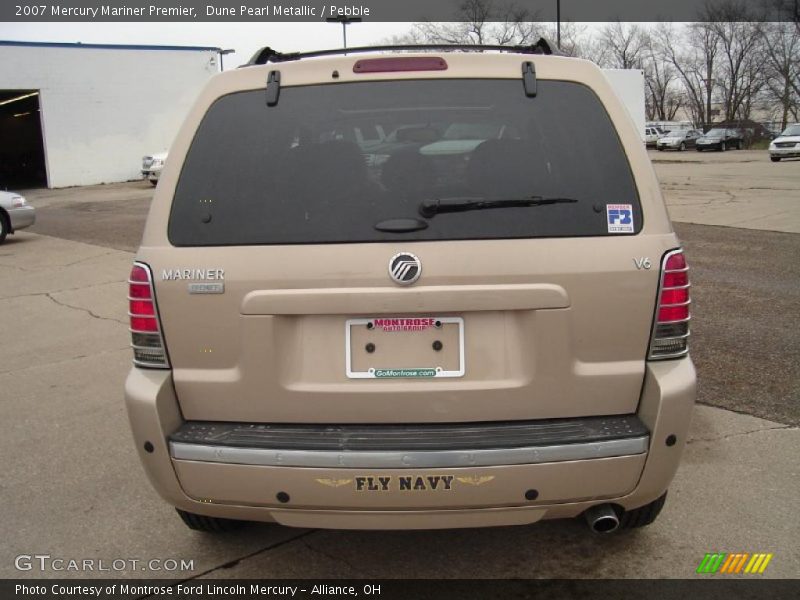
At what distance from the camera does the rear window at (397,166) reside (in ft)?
8.54

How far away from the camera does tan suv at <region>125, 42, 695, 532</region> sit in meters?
2.55

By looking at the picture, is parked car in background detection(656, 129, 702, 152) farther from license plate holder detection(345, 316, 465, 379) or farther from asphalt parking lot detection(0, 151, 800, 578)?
license plate holder detection(345, 316, 465, 379)

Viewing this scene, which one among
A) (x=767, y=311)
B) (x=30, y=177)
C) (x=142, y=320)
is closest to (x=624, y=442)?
(x=142, y=320)

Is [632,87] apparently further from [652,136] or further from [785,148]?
[652,136]

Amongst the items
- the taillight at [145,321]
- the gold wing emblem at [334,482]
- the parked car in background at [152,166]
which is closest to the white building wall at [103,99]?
the parked car in background at [152,166]

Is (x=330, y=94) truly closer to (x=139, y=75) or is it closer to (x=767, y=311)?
(x=767, y=311)

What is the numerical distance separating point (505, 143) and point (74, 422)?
3.71m

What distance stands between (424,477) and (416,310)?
574mm

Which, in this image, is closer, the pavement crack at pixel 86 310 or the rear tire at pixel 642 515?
the rear tire at pixel 642 515

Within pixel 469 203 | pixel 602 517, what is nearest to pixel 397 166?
pixel 469 203

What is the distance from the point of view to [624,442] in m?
2.55

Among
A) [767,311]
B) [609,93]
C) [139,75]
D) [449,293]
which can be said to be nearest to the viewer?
[449,293]

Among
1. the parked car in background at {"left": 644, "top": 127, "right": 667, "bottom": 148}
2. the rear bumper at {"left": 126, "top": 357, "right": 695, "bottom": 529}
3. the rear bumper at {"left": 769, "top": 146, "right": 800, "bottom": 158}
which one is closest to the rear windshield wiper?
the rear bumper at {"left": 126, "top": 357, "right": 695, "bottom": 529}

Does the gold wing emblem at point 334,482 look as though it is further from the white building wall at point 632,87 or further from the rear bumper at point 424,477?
the white building wall at point 632,87
